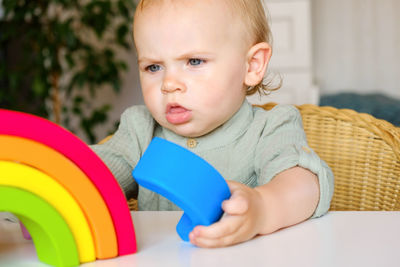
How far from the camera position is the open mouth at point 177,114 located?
0.88m

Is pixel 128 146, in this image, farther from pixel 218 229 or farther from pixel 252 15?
pixel 218 229

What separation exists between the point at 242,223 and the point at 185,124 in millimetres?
346

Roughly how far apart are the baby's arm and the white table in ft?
0.04

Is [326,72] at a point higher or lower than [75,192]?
lower

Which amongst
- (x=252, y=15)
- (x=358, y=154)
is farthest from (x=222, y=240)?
(x=358, y=154)

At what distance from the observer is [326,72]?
137 inches

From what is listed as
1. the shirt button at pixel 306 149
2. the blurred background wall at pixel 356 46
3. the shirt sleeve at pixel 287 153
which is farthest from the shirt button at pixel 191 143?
the blurred background wall at pixel 356 46

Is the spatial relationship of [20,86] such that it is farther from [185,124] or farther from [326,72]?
[185,124]

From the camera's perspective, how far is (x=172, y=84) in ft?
2.78

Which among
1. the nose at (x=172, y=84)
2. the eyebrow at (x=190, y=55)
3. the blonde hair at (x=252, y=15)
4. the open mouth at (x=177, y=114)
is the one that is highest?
the blonde hair at (x=252, y=15)

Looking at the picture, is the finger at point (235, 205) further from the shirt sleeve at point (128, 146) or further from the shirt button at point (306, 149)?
the shirt sleeve at point (128, 146)

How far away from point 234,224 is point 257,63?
0.48m

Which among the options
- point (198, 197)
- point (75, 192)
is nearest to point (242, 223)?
point (198, 197)

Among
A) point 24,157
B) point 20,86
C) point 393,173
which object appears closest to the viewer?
point 24,157
